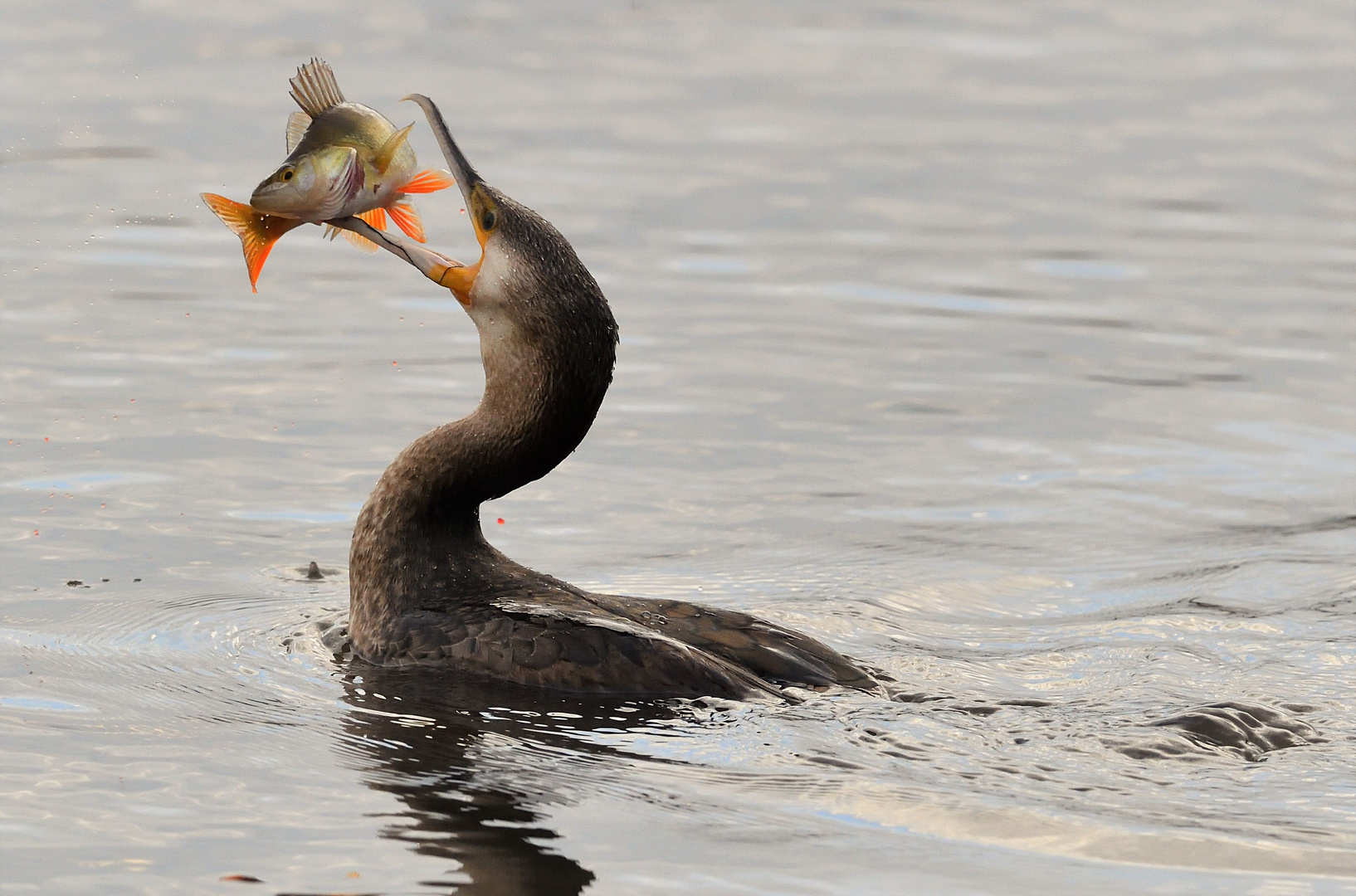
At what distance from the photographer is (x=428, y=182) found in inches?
253

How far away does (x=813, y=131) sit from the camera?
47.5ft

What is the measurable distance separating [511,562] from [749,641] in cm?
89

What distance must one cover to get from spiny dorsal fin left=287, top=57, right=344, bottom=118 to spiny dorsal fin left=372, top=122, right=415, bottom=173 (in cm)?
20

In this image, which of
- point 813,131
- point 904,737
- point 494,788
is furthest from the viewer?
point 813,131

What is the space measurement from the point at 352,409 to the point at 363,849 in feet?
15.0

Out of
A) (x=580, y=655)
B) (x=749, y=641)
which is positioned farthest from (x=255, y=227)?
(x=749, y=641)

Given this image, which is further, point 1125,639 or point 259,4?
point 259,4

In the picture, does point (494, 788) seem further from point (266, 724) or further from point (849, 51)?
point (849, 51)

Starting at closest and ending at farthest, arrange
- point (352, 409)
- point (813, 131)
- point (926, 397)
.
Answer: point (352, 409) → point (926, 397) → point (813, 131)

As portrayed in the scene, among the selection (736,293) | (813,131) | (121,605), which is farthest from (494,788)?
(813,131)

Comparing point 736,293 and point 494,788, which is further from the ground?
point 736,293

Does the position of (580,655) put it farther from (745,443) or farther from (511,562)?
(745,443)

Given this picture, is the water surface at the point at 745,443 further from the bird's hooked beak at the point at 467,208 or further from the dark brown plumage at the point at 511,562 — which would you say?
the bird's hooked beak at the point at 467,208

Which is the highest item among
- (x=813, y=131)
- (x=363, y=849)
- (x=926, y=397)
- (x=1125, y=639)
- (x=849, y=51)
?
(x=849, y=51)
